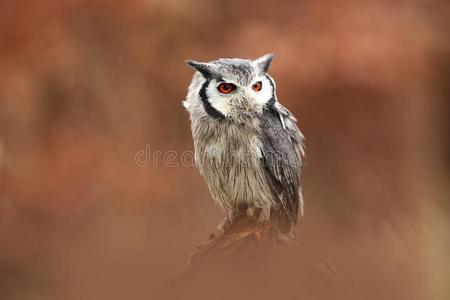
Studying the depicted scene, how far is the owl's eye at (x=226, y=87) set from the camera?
1651 mm

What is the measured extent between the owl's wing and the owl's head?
98 millimetres

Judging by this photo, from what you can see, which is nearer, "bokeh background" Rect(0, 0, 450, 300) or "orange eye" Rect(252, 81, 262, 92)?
"orange eye" Rect(252, 81, 262, 92)

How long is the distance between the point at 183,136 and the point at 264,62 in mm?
392

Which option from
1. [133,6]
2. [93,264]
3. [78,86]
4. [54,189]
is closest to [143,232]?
[93,264]

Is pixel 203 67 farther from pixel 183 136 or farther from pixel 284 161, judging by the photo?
pixel 284 161

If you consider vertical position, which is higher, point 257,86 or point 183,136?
point 257,86

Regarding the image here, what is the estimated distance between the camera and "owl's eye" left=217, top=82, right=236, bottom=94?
1651mm

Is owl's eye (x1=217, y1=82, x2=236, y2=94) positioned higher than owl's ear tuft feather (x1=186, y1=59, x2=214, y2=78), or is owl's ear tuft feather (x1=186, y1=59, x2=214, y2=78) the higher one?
owl's ear tuft feather (x1=186, y1=59, x2=214, y2=78)

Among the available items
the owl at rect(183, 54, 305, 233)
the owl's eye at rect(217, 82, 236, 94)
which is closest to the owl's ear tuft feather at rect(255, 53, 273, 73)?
the owl at rect(183, 54, 305, 233)

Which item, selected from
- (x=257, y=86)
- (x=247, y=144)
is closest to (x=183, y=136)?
(x=247, y=144)

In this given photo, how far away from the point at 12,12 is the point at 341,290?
4.57ft

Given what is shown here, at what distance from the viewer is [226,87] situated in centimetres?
166

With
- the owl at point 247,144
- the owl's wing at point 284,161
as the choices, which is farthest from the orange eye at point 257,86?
the owl's wing at point 284,161

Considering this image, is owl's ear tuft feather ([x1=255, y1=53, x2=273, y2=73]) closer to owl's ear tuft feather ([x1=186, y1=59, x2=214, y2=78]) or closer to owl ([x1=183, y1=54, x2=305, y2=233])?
owl ([x1=183, y1=54, x2=305, y2=233])
